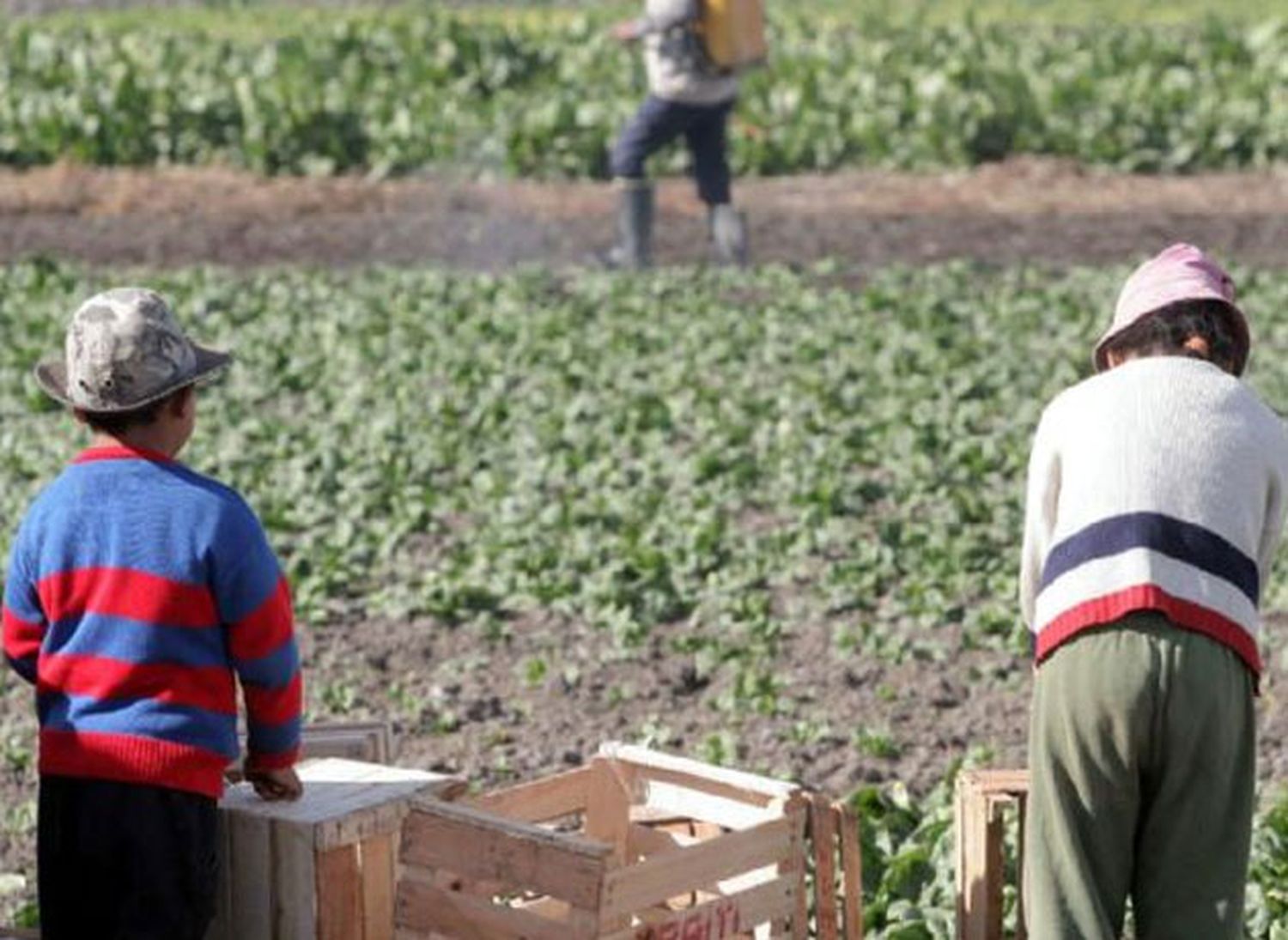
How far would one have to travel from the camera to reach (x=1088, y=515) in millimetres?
5344

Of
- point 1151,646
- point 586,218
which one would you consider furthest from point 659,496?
point 586,218

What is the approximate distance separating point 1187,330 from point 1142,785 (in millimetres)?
763

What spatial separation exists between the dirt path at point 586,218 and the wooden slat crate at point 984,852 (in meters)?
11.2

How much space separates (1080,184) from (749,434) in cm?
887

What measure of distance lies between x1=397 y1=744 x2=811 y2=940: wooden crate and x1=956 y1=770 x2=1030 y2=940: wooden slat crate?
292 millimetres

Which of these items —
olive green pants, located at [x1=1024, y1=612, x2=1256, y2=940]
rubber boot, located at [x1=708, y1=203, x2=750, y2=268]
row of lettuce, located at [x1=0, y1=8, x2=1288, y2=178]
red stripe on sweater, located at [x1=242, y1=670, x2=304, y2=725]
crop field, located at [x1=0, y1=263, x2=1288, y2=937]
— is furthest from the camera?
row of lettuce, located at [x1=0, y1=8, x2=1288, y2=178]

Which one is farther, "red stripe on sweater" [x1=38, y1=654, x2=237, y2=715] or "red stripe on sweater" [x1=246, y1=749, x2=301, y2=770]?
"red stripe on sweater" [x1=246, y1=749, x2=301, y2=770]

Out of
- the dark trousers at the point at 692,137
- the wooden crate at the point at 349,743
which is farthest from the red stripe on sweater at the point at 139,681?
the dark trousers at the point at 692,137

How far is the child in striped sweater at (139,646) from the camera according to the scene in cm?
535

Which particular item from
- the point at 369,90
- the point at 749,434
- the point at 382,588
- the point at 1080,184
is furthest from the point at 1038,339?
the point at 369,90

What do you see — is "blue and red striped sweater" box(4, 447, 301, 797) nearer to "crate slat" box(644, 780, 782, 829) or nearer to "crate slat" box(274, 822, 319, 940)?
"crate slat" box(274, 822, 319, 940)

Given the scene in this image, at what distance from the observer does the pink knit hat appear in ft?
17.9

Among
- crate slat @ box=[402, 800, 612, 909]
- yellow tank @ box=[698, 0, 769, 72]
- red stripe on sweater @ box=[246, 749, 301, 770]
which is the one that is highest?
yellow tank @ box=[698, 0, 769, 72]

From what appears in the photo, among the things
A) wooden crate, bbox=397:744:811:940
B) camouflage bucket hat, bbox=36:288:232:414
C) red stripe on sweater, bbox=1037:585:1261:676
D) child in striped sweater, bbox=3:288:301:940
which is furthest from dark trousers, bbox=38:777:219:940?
red stripe on sweater, bbox=1037:585:1261:676
